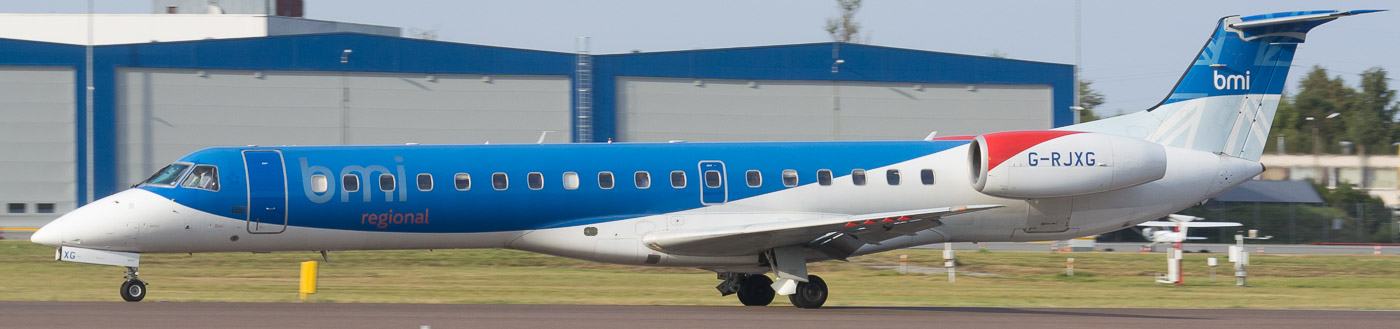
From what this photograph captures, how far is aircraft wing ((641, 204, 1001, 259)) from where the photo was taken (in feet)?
56.1

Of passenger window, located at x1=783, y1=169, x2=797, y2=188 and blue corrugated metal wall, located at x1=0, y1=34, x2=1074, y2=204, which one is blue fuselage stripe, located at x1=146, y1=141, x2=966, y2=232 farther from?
blue corrugated metal wall, located at x1=0, y1=34, x2=1074, y2=204

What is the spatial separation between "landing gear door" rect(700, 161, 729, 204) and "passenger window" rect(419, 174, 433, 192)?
11.6 feet

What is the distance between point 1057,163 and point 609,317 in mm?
6765

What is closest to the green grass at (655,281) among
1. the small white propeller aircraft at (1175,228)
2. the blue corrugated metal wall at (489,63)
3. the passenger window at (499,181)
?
the passenger window at (499,181)

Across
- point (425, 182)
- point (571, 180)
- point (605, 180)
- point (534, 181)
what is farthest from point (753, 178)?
point (425, 182)

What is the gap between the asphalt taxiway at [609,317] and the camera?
14.9 meters

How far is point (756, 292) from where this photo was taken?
1970 centimetres

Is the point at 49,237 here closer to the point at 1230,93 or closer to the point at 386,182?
the point at 386,182

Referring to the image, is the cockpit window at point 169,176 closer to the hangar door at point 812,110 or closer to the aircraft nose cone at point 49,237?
the aircraft nose cone at point 49,237

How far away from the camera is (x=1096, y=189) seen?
19.2 m

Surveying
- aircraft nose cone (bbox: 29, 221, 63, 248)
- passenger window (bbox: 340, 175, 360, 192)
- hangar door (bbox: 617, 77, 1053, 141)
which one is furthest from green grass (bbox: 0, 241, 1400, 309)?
hangar door (bbox: 617, 77, 1053, 141)

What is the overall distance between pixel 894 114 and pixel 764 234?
24.0m

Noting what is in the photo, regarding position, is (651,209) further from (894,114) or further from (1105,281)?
(894,114)

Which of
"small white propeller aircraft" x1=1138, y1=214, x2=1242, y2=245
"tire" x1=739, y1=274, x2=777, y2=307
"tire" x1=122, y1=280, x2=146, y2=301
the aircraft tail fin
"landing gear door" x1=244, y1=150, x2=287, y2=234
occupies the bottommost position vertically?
"small white propeller aircraft" x1=1138, y1=214, x2=1242, y2=245
